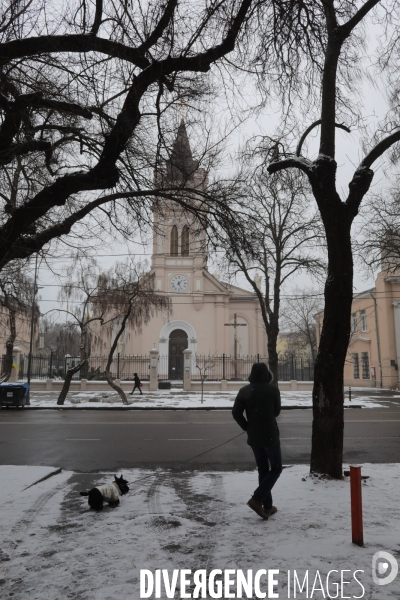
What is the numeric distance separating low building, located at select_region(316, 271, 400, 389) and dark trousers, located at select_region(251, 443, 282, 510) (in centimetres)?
2788

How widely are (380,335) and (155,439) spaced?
26373mm

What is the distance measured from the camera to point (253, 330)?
4347cm

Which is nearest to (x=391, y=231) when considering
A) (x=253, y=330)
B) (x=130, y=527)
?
(x=130, y=527)

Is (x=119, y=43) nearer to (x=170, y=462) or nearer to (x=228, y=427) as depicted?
(x=170, y=462)

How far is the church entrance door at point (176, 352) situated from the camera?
38.9 meters

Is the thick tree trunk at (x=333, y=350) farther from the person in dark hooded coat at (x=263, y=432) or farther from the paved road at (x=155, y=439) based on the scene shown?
the paved road at (x=155, y=439)

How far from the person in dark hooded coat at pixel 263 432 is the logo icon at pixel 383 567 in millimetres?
1353

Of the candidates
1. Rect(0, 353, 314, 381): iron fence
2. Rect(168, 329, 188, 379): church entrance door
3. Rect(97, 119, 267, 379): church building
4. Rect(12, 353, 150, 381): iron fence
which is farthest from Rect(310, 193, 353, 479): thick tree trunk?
Rect(168, 329, 188, 379): church entrance door

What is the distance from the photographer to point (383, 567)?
3.85 metres

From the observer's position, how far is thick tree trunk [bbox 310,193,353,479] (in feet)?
22.6

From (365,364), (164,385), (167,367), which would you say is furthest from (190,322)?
(365,364)

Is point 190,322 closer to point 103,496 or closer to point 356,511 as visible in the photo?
point 103,496

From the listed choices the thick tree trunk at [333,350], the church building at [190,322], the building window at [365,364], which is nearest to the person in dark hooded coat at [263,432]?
the thick tree trunk at [333,350]

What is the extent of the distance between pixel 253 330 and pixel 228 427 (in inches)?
1151
